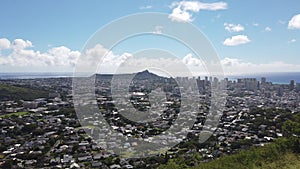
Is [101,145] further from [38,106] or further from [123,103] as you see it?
[38,106]

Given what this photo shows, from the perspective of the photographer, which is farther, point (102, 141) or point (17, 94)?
point (17, 94)

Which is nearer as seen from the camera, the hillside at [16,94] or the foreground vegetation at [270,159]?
the foreground vegetation at [270,159]

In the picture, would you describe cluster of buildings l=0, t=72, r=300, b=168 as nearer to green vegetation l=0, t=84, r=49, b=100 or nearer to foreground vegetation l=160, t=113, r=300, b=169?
foreground vegetation l=160, t=113, r=300, b=169

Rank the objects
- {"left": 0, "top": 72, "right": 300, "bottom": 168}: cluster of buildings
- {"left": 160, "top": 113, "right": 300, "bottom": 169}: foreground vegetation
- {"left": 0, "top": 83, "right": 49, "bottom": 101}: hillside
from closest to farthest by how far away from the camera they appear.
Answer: {"left": 160, "top": 113, "right": 300, "bottom": 169}: foreground vegetation < {"left": 0, "top": 72, "right": 300, "bottom": 168}: cluster of buildings < {"left": 0, "top": 83, "right": 49, "bottom": 101}: hillside

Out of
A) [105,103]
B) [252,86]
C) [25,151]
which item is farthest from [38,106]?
[252,86]

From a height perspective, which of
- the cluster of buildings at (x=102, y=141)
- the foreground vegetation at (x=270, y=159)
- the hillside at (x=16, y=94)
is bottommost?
the cluster of buildings at (x=102, y=141)

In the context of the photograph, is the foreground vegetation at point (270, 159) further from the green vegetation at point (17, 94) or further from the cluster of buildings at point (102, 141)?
the green vegetation at point (17, 94)

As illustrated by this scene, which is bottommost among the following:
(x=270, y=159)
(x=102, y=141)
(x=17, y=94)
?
(x=102, y=141)

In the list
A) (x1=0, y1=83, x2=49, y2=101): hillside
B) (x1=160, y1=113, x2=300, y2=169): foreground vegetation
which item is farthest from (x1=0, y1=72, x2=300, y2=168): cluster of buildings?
(x1=0, y1=83, x2=49, y2=101): hillside

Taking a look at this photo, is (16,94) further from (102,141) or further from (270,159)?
(270,159)

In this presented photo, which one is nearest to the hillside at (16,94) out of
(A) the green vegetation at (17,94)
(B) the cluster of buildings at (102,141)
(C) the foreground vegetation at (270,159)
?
(A) the green vegetation at (17,94)

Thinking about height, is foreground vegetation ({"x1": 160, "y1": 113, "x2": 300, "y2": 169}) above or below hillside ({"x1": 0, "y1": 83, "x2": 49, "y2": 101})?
above

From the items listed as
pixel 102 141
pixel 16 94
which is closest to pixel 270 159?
pixel 102 141
